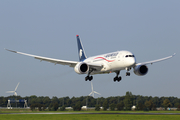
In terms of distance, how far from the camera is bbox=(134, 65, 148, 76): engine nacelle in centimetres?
6738

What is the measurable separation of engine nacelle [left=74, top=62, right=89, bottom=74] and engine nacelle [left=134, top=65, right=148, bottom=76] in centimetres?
1092

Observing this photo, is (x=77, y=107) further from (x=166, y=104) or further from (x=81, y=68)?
(x=81, y=68)

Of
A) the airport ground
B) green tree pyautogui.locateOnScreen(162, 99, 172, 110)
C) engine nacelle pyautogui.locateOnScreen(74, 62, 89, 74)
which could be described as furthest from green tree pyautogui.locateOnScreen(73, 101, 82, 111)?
engine nacelle pyautogui.locateOnScreen(74, 62, 89, 74)

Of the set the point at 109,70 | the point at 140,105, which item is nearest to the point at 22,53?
the point at 109,70

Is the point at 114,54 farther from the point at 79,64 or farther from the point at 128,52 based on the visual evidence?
the point at 79,64

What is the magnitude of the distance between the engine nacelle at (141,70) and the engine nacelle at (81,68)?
35.8 ft

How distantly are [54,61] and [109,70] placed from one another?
1422 cm

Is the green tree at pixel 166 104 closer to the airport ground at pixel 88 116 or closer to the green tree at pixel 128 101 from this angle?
the green tree at pixel 128 101

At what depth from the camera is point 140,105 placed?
457 feet

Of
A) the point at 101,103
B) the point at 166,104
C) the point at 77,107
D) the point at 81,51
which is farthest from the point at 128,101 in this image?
the point at 81,51

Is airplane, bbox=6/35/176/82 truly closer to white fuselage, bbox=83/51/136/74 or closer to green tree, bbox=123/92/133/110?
white fuselage, bbox=83/51/136/74

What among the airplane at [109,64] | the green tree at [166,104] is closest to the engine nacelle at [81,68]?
the airplane at [109,64]

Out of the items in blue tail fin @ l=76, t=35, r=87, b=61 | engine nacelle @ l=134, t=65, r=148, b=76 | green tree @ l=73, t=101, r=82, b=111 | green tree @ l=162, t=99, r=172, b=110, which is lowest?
green tree @ l=73, t=101, r=82, b=111

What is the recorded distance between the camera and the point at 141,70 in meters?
67.9
